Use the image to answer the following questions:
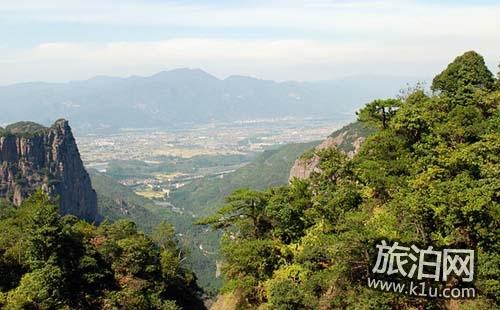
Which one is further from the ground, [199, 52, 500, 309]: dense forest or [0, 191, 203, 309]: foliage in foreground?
[199, 52, 500, 309]: dense forest

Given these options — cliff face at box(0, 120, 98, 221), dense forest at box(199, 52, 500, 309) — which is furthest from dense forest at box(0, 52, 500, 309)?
cliff face at box(0, 120, 98, 221)

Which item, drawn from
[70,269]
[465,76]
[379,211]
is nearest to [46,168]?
[70,269]

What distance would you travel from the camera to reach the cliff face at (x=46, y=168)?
124000 mm

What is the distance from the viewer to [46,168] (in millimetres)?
136500

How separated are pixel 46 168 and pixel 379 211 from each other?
130m

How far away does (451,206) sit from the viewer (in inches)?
716

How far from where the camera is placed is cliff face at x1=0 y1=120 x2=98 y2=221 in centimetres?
12400

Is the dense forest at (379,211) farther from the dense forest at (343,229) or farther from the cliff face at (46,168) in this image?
the cliff face at (46,168)

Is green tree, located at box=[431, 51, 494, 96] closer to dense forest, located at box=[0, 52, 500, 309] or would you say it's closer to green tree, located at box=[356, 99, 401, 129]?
dense forest, located at box=[0, 52, 500, 309]

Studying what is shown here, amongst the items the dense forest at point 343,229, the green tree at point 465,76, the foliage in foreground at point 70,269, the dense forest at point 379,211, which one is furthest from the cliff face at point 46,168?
the green tree at point 465,76

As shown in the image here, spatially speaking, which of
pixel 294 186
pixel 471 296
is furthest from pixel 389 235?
pixel 294 186

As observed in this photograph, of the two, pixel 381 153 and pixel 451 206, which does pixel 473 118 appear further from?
pixel 451 206

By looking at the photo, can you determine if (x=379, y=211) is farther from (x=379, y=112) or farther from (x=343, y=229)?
(x=379, y=112)

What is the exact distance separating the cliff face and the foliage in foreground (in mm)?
96390
